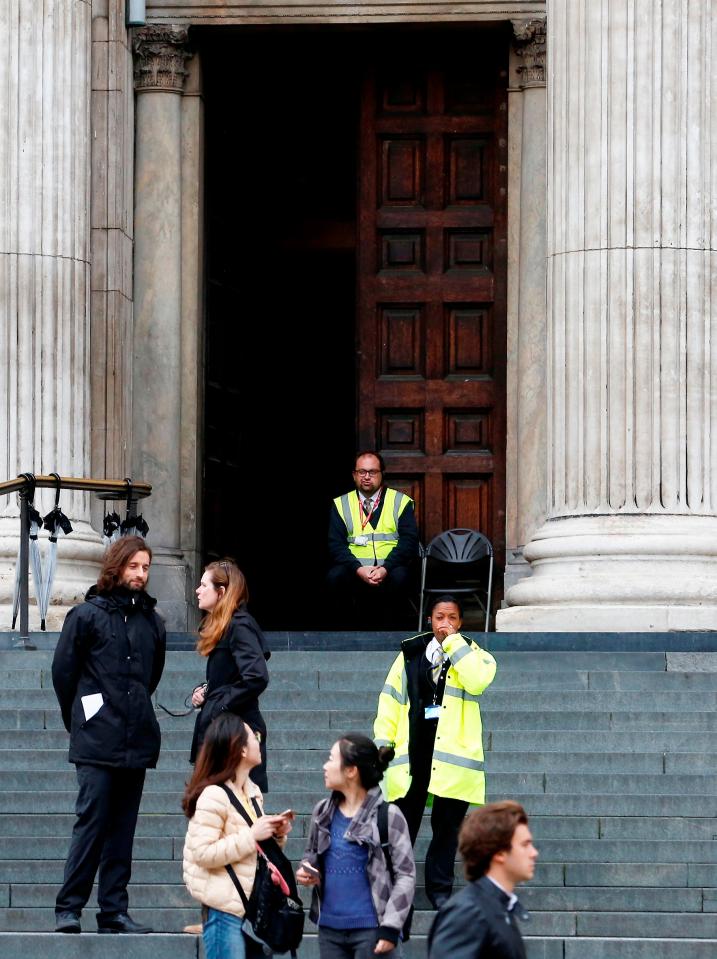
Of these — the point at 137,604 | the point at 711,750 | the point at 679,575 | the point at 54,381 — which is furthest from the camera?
the point at 54,381

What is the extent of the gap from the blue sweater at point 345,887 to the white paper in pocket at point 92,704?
2104mm

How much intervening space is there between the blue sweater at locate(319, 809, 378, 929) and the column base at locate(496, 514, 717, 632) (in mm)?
6522

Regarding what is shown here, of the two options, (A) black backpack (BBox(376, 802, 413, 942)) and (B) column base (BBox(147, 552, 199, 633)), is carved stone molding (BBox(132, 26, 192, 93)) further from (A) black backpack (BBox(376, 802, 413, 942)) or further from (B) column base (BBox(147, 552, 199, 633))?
(A) black backpack (BBox(376, 802, 413, 942))

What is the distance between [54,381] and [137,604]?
6.12m

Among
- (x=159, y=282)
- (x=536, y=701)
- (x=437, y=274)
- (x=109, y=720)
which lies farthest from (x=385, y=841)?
(x=437, y=274)

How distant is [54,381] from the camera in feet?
56.2

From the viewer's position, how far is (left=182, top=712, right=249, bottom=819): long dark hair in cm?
914

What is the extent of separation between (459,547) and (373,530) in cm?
170

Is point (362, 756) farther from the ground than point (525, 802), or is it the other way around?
point (362, 756)

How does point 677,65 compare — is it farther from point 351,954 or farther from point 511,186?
point 351,954

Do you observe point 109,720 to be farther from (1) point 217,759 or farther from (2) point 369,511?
(2) point 369,511

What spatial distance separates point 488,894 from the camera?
6.86 metres

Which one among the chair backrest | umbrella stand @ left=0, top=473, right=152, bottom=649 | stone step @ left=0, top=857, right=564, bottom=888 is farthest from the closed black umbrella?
stone step @ left=0, top=857, right=564, bottom=888

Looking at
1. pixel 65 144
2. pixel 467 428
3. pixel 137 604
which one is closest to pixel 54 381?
pixel 65 144
